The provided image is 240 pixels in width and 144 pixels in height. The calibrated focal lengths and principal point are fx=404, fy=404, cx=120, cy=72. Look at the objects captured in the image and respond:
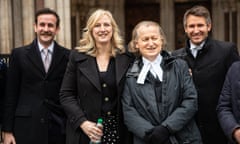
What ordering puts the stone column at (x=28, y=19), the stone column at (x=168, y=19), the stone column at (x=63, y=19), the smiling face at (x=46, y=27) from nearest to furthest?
the smiling face at (x=46, y=27), the stone column at (x=63, y=19), the stone column at (x=28, y=19), the stone column at (x=168, y=19)

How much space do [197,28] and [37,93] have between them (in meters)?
1.47

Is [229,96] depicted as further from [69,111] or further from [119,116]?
[69,111]

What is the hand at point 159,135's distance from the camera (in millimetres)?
2693

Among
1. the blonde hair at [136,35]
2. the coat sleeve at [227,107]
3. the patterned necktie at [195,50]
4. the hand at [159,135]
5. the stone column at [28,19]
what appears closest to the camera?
the hand at [159,135]

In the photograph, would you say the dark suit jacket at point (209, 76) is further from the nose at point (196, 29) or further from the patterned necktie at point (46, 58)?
the patterned necktie at point (46, 58)

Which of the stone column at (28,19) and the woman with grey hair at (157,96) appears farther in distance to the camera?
the stone column at (28,19)

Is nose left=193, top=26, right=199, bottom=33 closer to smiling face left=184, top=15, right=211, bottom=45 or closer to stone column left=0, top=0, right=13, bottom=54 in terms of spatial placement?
smiling face left=184, top=15, right=211, bottom=45

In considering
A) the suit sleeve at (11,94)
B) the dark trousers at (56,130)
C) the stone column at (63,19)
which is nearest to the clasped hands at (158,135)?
the dark trousers at (56,130)

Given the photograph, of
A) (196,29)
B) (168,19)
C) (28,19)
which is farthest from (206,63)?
(168,19)

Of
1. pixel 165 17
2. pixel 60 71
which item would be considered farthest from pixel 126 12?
pixel 60 71

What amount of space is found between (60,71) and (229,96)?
1.50 meters

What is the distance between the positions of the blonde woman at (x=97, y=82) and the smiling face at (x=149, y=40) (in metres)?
0.25

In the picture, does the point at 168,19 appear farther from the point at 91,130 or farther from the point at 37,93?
the point at 91,130

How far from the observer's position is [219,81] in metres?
3.33
